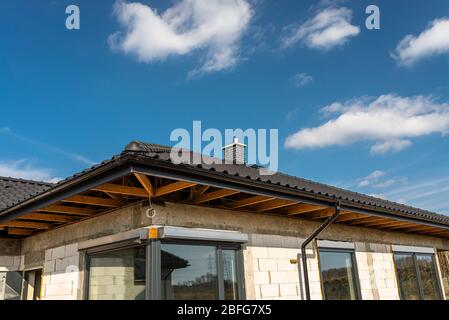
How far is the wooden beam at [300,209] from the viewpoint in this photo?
611 cm

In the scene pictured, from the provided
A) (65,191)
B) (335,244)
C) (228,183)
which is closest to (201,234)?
(228,183)

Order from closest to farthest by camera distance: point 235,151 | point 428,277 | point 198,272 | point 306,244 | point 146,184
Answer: point 146,184 < point 198,272 < point 306,244 < point 428,277 < point 235,151

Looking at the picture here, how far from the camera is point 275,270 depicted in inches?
239

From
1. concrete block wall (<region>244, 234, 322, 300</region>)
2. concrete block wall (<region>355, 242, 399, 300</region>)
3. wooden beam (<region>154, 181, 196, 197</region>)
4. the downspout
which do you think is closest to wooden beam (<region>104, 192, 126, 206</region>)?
wooden beam (<region>154, 181, 196, 197</region>)

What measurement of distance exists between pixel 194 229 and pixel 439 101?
1033 centimetres

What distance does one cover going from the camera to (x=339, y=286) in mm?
7293

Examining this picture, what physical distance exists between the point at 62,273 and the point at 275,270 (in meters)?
A: 3.43

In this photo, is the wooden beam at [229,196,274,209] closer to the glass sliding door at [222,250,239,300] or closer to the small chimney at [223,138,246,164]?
the glass sliding door at [222,250,239,300]

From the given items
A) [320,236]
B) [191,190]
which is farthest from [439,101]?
[191,190]

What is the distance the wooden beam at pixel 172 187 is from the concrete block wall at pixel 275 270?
5.87 ft

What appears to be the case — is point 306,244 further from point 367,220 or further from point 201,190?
point 201,190
